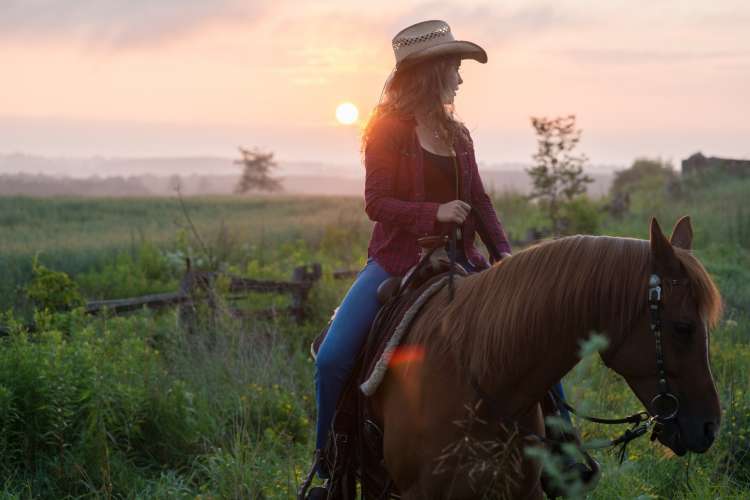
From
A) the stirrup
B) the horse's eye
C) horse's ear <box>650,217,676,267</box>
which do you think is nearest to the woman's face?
horse's ear <box>650,217,676,267</box>

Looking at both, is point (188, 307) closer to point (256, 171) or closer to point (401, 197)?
point (401, 197)

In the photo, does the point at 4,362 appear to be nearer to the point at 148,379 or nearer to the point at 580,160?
the point at 148,379

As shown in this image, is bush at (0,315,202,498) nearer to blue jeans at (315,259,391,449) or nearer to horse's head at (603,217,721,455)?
blue jeans at (315,259,391,449)

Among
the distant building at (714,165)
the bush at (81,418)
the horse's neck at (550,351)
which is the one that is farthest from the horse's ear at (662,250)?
the distant building at (714,165)

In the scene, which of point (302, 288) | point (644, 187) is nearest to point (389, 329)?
point (302, 288)

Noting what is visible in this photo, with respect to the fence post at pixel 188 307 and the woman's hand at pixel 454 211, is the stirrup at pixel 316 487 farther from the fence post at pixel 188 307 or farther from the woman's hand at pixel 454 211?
the fence post at pixel 188 307

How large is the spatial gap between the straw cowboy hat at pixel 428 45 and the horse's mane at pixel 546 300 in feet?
3.48

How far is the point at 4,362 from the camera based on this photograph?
20.8 feet

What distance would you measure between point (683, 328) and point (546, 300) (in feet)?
1.68

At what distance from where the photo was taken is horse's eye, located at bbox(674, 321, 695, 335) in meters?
3.00

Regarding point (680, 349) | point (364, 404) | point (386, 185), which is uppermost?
point (386, 185)

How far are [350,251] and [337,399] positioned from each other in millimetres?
12923

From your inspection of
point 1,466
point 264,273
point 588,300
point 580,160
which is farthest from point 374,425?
point 580,160

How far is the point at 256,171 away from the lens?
7412 centimetres
